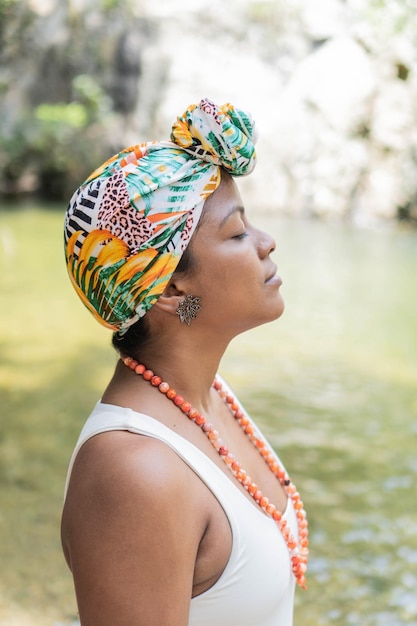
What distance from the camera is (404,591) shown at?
11.0 ft

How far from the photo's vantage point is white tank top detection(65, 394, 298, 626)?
50.8 inches

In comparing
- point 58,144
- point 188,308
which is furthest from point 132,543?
point 58,144

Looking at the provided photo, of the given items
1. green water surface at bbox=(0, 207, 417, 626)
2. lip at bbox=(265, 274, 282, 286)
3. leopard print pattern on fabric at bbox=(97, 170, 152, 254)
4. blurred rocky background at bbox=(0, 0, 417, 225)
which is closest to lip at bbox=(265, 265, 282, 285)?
lip at bbox=(265, 274, 282, 286)

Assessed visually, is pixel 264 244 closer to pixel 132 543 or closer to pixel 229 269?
pixel 229 269

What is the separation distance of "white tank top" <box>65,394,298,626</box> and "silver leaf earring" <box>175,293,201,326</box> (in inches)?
8.3

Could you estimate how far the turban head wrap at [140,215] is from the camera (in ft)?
4.41

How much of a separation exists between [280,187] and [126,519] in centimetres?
1470

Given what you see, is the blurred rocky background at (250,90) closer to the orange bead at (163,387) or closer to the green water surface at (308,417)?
the green water surface at (308,417)

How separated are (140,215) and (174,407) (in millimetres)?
353

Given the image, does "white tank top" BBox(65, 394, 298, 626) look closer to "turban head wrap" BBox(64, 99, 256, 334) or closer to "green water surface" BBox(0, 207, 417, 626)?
"turban head wrap" BBox(64, 99, 256, 334)

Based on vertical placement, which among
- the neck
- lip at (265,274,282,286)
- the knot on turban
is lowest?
the neck

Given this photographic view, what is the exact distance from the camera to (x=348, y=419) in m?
5.18

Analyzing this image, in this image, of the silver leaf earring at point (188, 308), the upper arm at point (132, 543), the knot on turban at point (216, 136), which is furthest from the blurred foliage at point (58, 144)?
the upper arm at point (132, 543)

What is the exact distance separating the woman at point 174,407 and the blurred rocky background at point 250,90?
13650 mm
